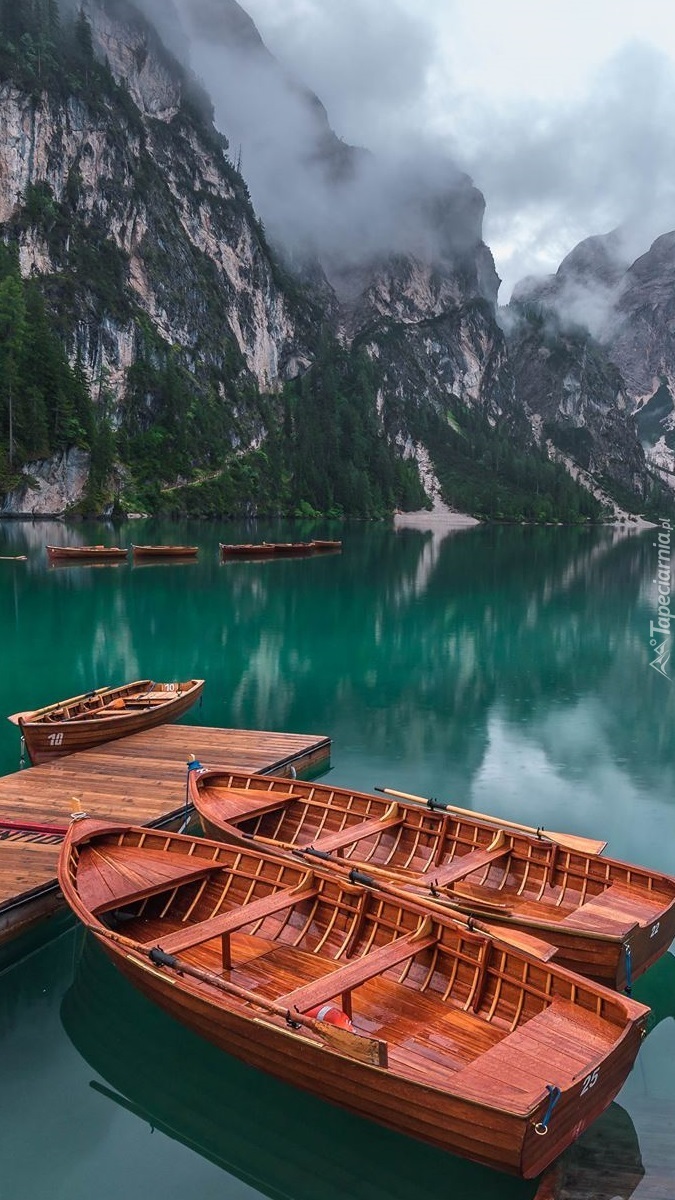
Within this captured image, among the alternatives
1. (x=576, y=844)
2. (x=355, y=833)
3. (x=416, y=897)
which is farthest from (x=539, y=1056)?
(x=355, y=833)

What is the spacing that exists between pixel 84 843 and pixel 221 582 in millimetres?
50434

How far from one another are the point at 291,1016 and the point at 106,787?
10.1 metres

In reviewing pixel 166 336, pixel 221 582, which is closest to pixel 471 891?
pixel 221 582

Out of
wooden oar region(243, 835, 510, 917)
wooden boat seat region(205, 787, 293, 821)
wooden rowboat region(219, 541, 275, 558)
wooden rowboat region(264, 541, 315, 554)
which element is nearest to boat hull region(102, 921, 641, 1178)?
wooden oar region(243, 835, 510, 917)

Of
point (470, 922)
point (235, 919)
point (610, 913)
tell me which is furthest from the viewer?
point (610, 913)

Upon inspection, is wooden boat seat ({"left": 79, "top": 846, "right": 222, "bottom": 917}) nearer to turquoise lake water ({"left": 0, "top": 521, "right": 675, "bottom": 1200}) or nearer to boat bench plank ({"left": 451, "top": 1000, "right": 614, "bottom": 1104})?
turquoise lake water ({"left": 0, "top": 521, "right": 675, "bottom": 1200})

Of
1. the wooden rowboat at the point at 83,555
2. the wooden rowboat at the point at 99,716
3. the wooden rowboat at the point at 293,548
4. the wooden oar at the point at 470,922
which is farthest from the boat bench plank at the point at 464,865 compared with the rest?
the wooden rowboat at the point at 293,548

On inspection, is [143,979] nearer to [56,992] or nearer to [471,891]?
→ [56,992]

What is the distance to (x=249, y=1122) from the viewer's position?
33.6 feet

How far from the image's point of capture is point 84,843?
13.3 m

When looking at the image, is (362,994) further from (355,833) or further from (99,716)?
(99,716)

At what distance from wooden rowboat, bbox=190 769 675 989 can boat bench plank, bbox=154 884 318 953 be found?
5.26 feet

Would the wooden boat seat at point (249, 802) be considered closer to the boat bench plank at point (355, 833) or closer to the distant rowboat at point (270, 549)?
the boat bench plank at point (355, 833)

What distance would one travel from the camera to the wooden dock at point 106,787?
13555mm
